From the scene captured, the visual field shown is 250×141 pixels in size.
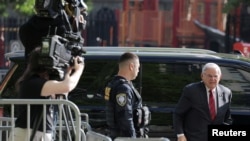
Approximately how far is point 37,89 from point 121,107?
1.00 meters

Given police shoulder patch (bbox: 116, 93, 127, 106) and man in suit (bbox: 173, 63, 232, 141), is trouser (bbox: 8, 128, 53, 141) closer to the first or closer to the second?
police shoulder patch (bbox: 116, 93, 127, 106)

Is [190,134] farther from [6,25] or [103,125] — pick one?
[6,25]

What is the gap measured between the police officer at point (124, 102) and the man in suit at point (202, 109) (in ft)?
2.52

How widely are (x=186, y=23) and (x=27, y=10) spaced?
23.1 feet

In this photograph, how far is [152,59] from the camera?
1000cm

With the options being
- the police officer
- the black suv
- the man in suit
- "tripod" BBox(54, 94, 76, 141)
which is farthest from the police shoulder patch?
the black suv

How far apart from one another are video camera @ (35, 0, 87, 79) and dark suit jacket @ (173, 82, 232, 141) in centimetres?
157

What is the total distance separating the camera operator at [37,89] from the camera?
270 inches

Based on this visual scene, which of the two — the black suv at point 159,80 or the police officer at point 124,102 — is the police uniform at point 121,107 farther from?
the black suv at point 159,80

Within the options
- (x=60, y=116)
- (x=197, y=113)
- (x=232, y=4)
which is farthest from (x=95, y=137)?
(x=232, y=4)

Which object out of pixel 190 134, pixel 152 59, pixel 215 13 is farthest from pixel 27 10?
pixel 190 134

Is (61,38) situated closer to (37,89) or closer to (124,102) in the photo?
(37,89)

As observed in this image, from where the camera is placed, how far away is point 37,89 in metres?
6.96

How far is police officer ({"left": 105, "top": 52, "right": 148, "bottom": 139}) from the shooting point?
762 centimetres
